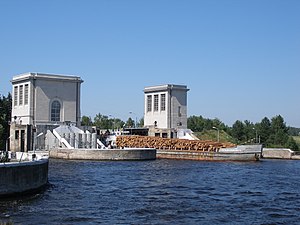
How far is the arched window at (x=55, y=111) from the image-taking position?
96125 millimetres

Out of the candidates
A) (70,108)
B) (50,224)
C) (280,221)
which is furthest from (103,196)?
(70,108)

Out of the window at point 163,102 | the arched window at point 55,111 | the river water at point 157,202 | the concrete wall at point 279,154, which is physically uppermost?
the window at point 163,102

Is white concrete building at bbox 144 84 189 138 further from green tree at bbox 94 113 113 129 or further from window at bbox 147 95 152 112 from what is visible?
green tree at bbox 94 113 113 129

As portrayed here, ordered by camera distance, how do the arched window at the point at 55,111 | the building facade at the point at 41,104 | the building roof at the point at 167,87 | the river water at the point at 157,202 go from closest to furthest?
1. the river water at the point at 157,202
2. the building facade at the point at 41,104
3. the arched window at the point at 55,111
4. the building roof at the point at 167,87

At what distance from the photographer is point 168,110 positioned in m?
112

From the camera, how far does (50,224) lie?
2316 centimetres

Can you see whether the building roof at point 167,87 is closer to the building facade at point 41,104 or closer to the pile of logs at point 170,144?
the pile of logs at point 170,144

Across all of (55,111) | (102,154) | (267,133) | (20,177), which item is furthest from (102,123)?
(20,177)

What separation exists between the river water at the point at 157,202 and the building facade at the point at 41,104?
156ft

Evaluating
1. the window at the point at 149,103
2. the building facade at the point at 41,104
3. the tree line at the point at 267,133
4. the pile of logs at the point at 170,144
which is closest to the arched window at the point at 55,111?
the building facade at the point at 41,104

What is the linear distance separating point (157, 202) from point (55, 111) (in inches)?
2695

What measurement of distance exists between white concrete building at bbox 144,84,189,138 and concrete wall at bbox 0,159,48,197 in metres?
76.8

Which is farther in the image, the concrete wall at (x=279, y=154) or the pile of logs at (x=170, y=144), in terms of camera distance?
the concrete wall at (x=279, y=154)

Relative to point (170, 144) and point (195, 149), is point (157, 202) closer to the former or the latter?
point (195, 149)
